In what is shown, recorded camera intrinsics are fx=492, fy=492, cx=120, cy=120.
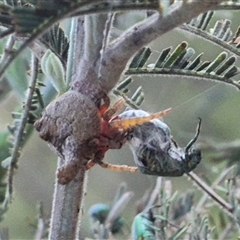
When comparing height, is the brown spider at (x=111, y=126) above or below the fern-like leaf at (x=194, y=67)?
below

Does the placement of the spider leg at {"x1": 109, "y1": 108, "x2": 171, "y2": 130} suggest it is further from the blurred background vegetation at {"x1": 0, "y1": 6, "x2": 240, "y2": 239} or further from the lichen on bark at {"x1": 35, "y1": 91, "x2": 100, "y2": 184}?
the blurred background vegetation at {"x1": 0, "y1": 6, "x2": 240, "y2": 239}

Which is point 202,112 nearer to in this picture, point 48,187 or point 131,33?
point 48,187

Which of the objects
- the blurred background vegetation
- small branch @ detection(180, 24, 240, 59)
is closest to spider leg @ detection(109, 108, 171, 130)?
small branch @ detection(180, 24, 240, 59)

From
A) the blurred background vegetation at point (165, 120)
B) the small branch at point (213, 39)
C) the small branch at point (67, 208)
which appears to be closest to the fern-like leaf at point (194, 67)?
the small branch at point (213, 39)

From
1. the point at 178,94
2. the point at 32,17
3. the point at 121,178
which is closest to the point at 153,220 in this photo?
the point at 32,17

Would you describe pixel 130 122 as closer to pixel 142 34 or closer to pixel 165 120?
pixel 142 34

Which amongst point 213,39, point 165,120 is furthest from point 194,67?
point 165,120

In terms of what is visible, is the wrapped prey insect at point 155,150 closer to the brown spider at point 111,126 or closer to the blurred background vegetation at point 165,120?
the brown spider at point 111,126
